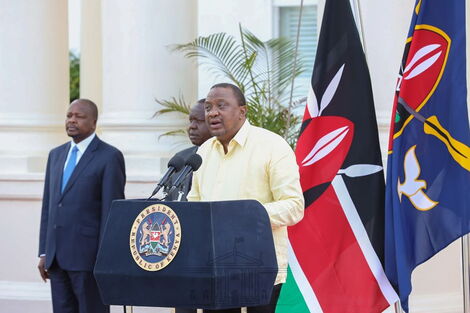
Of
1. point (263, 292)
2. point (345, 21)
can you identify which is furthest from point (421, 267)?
point (263, 292)

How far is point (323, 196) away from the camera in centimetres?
595

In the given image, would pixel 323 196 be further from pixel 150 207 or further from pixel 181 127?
pixel 181 127

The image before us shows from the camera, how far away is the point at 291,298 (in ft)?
19.5

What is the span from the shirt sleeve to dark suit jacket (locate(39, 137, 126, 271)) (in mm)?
2260

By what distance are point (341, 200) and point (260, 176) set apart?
3.26 ft

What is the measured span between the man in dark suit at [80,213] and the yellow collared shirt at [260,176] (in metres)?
2.09

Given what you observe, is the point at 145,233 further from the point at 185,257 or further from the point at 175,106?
the point at 175,106

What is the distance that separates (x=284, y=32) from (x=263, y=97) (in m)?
3.22

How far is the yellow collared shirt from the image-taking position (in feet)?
16.4

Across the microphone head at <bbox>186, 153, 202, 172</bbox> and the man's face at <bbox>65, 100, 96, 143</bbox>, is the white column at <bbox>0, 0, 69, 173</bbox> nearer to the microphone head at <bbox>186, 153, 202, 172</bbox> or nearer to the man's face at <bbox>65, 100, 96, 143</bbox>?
the man's face at <bbox>65, 100, 96, 143</bbox>

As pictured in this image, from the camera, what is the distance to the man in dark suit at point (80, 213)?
7078 millimetres

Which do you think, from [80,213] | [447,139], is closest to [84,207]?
[80,213]

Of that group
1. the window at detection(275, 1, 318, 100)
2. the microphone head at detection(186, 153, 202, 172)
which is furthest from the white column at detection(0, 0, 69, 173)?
the microphone head at detection(186, 153, 202, 172)

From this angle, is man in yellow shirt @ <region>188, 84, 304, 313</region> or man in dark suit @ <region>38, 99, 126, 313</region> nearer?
man in yellow shirt @ <region>188, 84, 304, 313</region>
